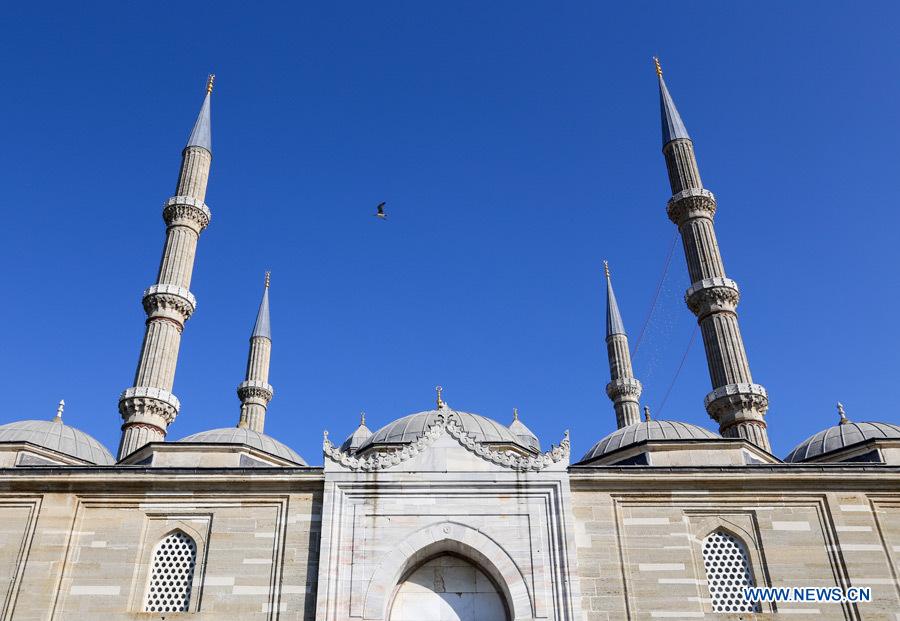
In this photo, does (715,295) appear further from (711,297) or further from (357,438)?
(357,438)

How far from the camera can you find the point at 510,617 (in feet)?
38.8

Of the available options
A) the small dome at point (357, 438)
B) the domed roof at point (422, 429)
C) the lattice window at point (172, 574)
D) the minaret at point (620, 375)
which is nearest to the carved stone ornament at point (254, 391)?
the small dome at point (357, 438)

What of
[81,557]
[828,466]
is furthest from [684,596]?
[81,557]

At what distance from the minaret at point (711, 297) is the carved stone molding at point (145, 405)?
14944mm

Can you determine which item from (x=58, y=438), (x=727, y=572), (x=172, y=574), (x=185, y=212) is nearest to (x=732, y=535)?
(x=727, y=572)

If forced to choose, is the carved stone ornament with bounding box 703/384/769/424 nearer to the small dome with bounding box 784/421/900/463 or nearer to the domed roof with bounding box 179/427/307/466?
the small dome with bounding box 784/421/900/463

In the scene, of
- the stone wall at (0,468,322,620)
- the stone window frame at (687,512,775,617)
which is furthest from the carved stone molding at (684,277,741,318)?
the stone wall at (0,468,322,620)

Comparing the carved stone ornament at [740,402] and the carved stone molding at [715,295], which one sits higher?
the carved stone molding at [715,295]

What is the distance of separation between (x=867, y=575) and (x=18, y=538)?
13.8 m

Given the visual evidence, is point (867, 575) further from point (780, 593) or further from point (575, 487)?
point (575, 487)

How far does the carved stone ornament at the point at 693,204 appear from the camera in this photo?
2356 centimetres

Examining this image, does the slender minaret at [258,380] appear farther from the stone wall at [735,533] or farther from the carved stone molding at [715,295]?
the stone wall at [735,533]

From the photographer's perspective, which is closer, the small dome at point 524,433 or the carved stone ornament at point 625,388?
the small dome at point 524,433

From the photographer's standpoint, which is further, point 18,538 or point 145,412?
point 145,412
